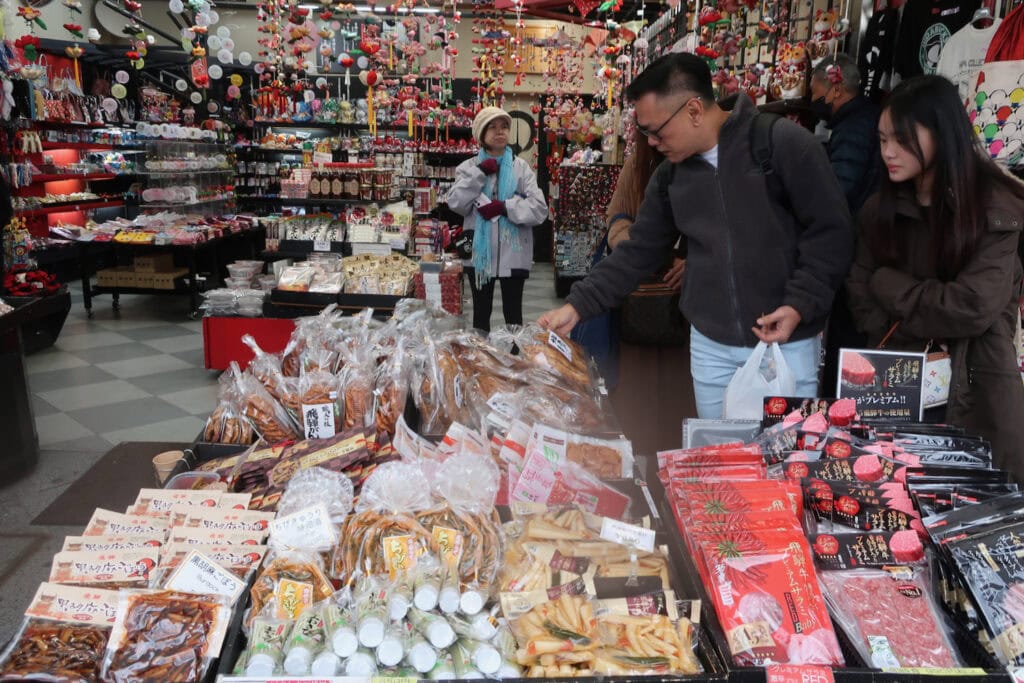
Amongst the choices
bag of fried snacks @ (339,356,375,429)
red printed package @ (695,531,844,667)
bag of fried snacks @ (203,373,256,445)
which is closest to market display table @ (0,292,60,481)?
bag of fried snacks @ (203,373,256,445)

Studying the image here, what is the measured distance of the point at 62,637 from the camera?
113 cm

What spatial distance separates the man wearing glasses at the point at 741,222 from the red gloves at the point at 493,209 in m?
2.33

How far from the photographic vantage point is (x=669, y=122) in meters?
2.05

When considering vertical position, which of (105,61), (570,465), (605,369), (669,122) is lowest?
(605,369)

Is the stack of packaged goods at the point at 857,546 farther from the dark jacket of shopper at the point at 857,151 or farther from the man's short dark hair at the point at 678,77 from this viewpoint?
the dark jacket of shopper at the point at 857,151

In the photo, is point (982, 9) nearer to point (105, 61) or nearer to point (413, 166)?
point (413, 166)

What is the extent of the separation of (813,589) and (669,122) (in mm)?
1350

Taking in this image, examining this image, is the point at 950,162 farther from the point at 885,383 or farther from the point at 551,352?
the point at 551,352

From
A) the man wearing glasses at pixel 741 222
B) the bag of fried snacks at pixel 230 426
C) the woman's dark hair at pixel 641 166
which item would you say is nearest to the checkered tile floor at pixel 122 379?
the bag of fried snacks at pixel 230 426

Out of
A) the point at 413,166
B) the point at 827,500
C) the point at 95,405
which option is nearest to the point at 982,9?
the point at 827,500

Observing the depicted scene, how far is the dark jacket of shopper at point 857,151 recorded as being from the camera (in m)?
3.20

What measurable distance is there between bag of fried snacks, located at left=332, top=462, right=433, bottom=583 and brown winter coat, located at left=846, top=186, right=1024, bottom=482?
4.54ft

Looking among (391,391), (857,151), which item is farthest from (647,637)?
(857,151)

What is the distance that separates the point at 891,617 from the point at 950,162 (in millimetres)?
1218
